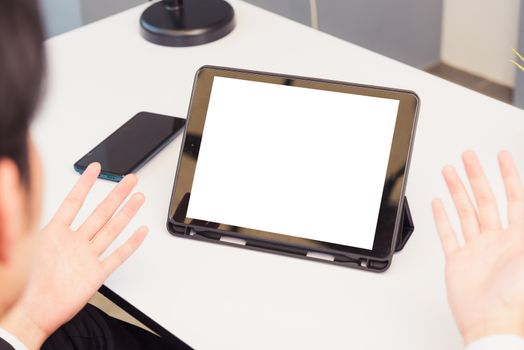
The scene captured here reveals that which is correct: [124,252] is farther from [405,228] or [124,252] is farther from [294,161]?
[405,228]

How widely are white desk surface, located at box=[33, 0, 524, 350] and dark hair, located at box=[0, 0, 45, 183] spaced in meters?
0.03

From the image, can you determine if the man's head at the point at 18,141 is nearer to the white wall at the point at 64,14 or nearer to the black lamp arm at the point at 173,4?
the black lamp arm at the point at 173,4

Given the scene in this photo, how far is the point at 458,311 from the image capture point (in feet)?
2.44

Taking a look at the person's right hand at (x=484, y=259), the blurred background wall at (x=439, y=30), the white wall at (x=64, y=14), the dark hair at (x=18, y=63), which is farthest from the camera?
the blurred background wall at (x=439, y=30)

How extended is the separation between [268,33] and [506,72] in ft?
4.32

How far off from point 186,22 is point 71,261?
631 millimetres

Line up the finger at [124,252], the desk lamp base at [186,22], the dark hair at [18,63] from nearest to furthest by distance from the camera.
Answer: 1. the dark hair at [18,63]
2. the finger at [124,252]
3. the desk lamp base at [186,22]

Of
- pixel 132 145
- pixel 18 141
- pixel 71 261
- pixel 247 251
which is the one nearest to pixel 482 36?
pixel 132 145

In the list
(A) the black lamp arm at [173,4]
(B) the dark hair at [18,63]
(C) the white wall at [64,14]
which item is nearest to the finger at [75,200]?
(B) the dark hair at [18,63]

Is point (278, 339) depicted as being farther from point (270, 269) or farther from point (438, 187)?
point (438, 187)

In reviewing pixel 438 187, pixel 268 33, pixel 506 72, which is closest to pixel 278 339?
pixel 438 187

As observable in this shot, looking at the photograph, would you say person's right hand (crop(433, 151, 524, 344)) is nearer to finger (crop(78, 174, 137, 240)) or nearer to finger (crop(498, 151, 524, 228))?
finger (crop(498, 151, 524, 228))

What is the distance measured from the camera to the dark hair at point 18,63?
0.41m

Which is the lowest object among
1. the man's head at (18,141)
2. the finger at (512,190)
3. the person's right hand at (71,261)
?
the person's right hand at (71,261)
